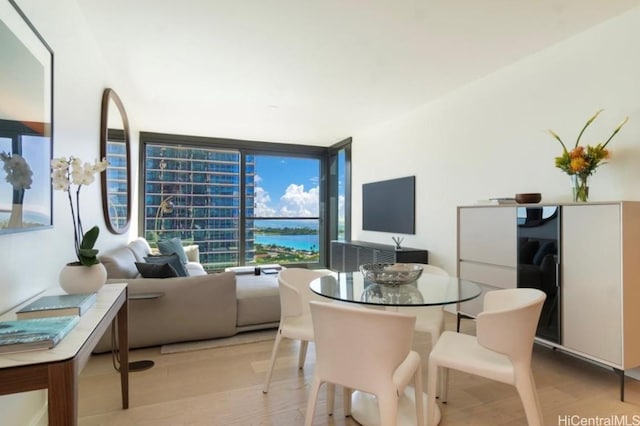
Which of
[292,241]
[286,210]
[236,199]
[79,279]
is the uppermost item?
[236,199]

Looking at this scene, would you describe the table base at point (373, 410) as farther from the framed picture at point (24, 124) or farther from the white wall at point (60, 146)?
the framed picture at point (24, 124)

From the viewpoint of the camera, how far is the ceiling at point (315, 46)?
7.72ft

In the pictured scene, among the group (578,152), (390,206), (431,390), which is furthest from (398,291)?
(390,206)

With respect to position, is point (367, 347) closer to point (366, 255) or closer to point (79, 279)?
point (79, 279)

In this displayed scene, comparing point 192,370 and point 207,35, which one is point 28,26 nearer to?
point 207,35

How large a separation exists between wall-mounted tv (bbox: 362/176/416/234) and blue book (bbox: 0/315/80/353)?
157 inches

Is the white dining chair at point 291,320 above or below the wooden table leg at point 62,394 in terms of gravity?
below

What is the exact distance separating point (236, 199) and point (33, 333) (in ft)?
17.9

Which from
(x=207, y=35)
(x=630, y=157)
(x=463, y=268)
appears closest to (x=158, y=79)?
(x=207, y=35)

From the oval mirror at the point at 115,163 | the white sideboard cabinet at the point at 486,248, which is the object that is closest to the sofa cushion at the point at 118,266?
the oval mirror at the point at 115,163

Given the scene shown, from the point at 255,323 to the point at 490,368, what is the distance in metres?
2.18

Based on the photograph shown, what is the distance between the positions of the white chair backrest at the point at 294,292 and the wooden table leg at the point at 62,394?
129 centimetres

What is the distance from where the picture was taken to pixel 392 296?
1859mm

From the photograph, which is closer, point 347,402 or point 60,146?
point 347,402
